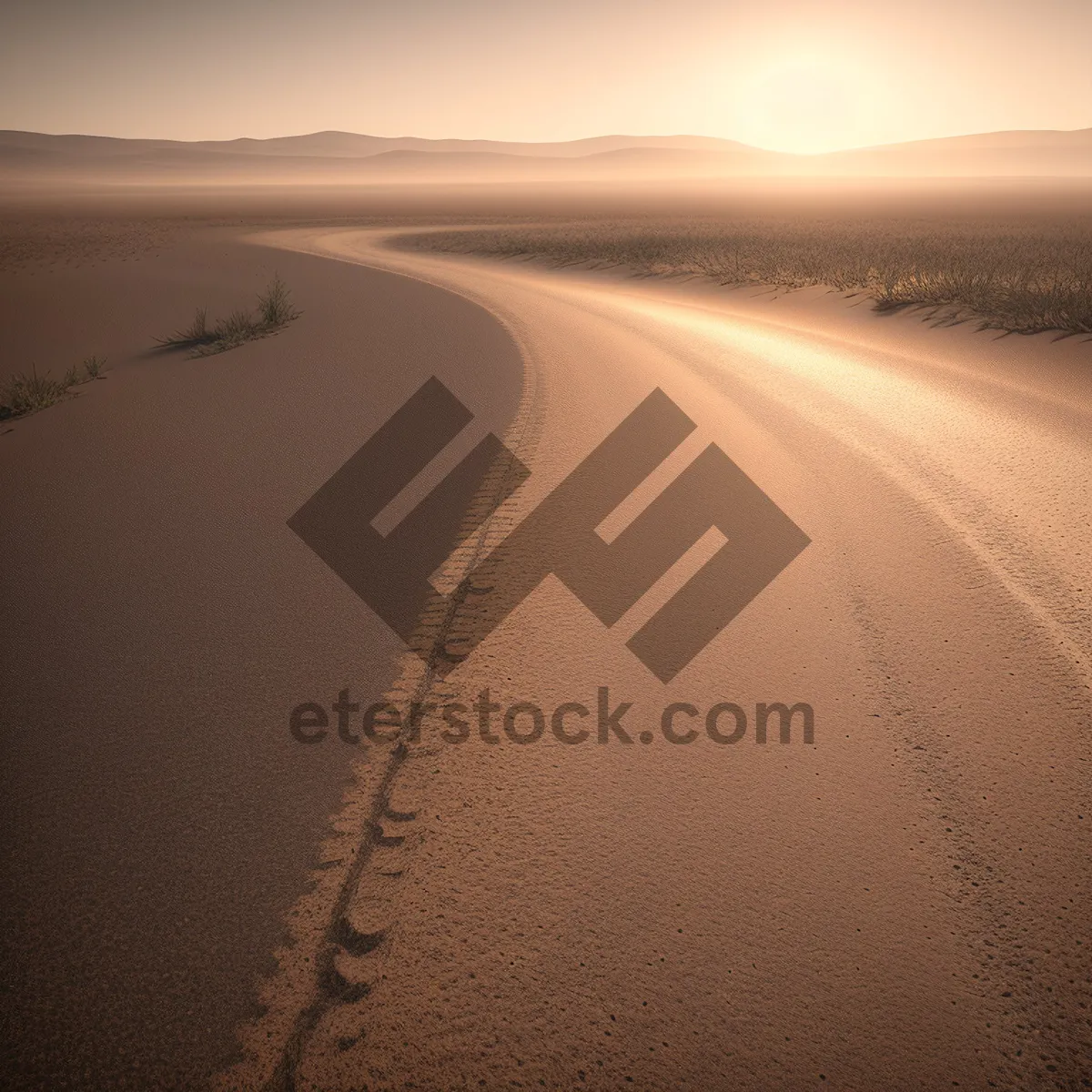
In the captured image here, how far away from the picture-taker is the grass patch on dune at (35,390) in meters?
8.20

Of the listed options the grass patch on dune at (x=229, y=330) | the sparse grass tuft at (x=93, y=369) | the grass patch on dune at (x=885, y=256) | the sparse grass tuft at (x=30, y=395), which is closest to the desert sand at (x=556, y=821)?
the sparse grass tuft at (x=30, y=395)

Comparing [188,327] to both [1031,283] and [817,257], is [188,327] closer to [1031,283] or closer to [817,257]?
[1031,283]

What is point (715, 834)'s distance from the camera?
7.86 ft

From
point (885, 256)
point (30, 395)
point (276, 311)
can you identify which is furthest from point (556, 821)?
point (885, 256)

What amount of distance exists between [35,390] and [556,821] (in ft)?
30.6

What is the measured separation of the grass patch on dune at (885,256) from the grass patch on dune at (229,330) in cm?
1178

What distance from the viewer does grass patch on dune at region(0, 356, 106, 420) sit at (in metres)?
8.20

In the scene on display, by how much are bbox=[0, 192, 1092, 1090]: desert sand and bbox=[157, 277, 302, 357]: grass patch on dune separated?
643 centimetres

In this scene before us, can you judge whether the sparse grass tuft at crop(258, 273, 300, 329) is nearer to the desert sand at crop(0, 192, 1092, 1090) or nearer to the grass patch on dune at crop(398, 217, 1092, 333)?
the desert sand at crop(0, 192, 1092, 1090)

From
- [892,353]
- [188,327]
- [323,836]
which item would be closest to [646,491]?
[323,836]

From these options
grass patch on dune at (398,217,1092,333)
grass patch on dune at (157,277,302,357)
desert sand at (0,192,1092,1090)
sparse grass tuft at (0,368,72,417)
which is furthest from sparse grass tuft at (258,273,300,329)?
grass patch on dune at (398,217,1092,333)

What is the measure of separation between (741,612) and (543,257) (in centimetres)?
2805

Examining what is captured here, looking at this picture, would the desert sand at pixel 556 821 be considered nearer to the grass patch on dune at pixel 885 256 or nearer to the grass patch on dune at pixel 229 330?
the grass patch on dune at pixel 229 330

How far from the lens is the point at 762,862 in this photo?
2297 mm
